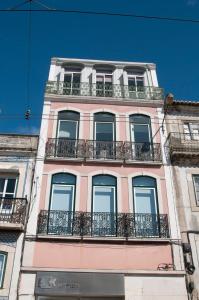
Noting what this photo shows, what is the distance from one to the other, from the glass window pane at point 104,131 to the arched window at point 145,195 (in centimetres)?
258

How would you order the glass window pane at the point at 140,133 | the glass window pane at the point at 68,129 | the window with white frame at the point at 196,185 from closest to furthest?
the window with white frame at the point at 196,185 < the glass window pane at the point at 68,129 < the glass window pane at the point at 140,133

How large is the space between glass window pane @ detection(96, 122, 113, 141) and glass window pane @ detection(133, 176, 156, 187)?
249 cm

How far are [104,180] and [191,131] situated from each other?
521 cm

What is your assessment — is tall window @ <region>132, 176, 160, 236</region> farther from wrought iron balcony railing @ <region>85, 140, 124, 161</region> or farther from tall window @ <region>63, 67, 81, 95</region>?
tall window @ <region>63, 67, 81, 95</region>

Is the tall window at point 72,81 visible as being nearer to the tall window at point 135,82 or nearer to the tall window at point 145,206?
the tall window at point 135,82

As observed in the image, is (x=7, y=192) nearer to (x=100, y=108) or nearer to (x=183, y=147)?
(x=100, y=108)

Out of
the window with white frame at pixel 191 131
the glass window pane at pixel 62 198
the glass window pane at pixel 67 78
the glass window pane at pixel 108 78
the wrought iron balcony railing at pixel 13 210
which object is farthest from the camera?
the glass window pane at pixel 108 78

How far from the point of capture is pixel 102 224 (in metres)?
13.3

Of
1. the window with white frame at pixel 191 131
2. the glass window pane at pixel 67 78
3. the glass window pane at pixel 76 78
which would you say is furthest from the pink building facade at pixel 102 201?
the window with white frame at pixel 191 131

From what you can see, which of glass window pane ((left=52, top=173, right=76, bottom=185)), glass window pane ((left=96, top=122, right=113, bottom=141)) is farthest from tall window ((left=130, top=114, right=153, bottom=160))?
glass window pane ((left=52, top=173, right=76, bottom=185))

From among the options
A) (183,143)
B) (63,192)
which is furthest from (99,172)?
(183,143)

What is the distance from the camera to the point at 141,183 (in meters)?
14.5

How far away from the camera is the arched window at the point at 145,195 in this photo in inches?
547

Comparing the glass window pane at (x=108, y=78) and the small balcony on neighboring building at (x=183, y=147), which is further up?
the glass window pane at (x=108, y=78)
